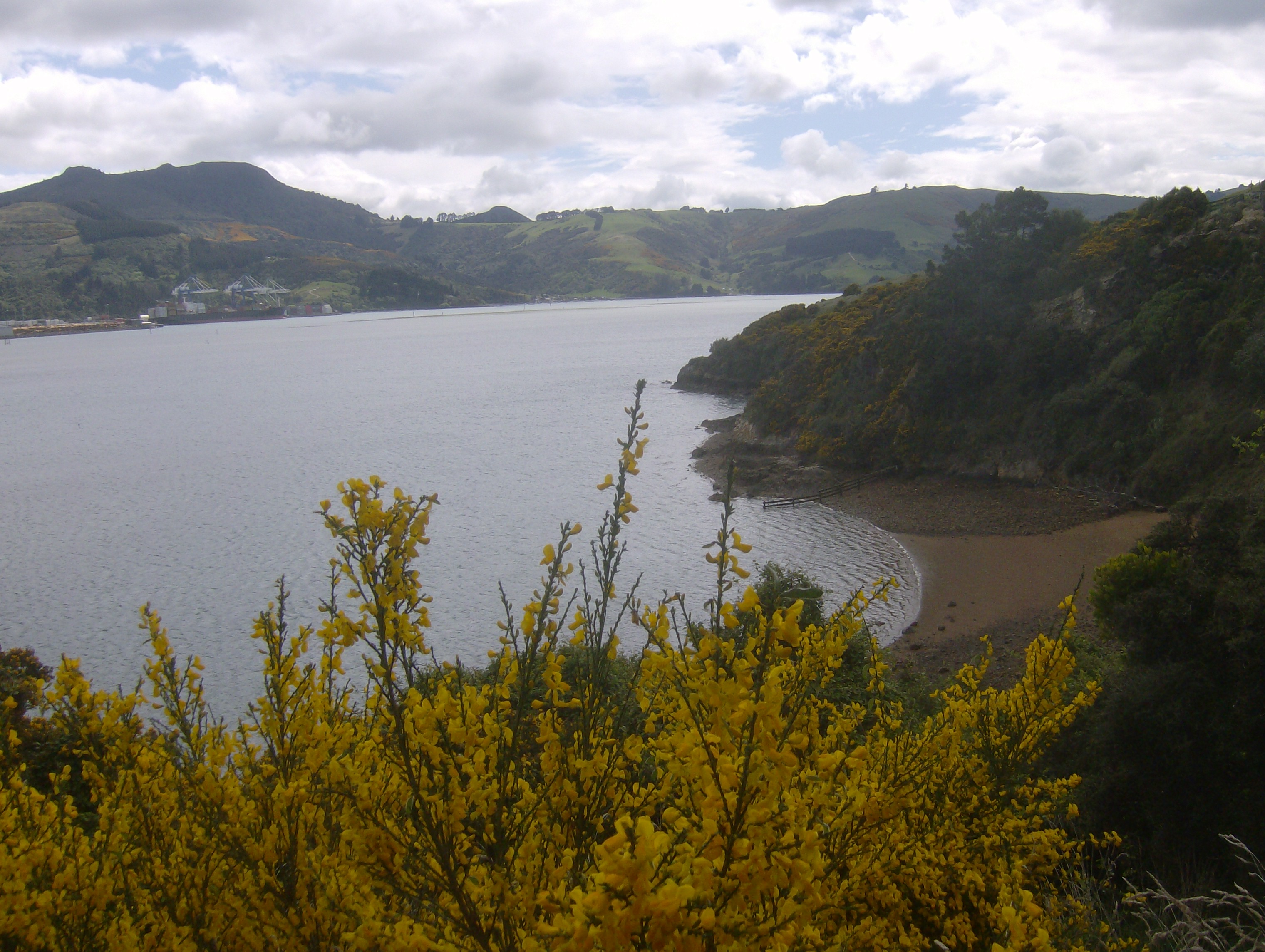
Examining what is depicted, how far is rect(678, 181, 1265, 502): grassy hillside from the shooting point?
2611cm

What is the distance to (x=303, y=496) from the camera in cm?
3319

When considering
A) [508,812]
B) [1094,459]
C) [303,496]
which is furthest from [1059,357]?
[508,812]

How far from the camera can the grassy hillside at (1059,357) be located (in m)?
26.1

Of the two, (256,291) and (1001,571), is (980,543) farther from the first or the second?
(256,291)

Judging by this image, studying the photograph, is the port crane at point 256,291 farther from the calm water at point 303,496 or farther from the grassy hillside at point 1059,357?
the grassy hillside at point 1059,357

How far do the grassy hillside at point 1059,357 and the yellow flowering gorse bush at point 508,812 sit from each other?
2519cm

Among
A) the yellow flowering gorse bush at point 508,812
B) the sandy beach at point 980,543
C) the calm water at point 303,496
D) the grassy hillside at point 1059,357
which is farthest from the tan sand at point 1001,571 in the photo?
the yellow flowering gorse bush at point 508,812

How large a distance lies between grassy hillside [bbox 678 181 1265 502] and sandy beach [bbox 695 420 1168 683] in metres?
1.67

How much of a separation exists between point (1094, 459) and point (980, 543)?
6.50m

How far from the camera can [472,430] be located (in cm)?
4784

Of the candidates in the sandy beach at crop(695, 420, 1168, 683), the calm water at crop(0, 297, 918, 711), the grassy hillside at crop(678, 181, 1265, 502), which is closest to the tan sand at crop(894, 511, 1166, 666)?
the sandy beach at crop(695, 420, 1168, 683)

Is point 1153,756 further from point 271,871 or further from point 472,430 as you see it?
point 472,430

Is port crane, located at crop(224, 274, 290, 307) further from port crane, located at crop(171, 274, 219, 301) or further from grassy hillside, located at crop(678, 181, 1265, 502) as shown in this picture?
grassy hillside, located at crop(678, 181, 1265, 502)

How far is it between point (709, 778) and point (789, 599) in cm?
73
